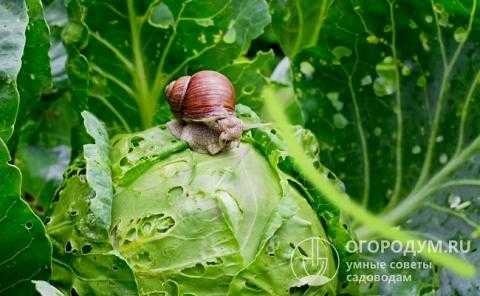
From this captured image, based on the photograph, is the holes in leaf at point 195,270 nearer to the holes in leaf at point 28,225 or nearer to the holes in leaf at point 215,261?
the holes in leaf at point 215,261

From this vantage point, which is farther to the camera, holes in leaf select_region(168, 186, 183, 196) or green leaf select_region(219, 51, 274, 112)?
green leaf select_region(219, 51, 274, 112)

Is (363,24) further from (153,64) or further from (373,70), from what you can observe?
(153,64)

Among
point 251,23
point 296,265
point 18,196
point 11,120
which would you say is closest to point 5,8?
point 11,120

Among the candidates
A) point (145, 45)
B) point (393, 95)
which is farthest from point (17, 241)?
point (393, 95)

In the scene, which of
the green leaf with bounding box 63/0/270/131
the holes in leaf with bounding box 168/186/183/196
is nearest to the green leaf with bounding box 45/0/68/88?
the green leaf with bounding box 63/0/270/131

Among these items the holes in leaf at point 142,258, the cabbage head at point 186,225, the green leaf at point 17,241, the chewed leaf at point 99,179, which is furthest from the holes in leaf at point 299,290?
the green leaf at point 17,241

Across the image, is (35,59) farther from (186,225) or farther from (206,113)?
(186,225)

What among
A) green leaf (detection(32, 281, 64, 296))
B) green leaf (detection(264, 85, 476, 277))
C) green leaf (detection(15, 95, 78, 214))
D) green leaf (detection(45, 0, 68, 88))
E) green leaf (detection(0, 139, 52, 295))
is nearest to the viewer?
green leaf (detection(32, 281, 64, 296))

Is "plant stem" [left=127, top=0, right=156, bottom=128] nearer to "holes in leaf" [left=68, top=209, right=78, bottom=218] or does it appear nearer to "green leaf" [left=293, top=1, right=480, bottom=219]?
"green leaf" [left=293, top=1, right=480, bottom=219]
